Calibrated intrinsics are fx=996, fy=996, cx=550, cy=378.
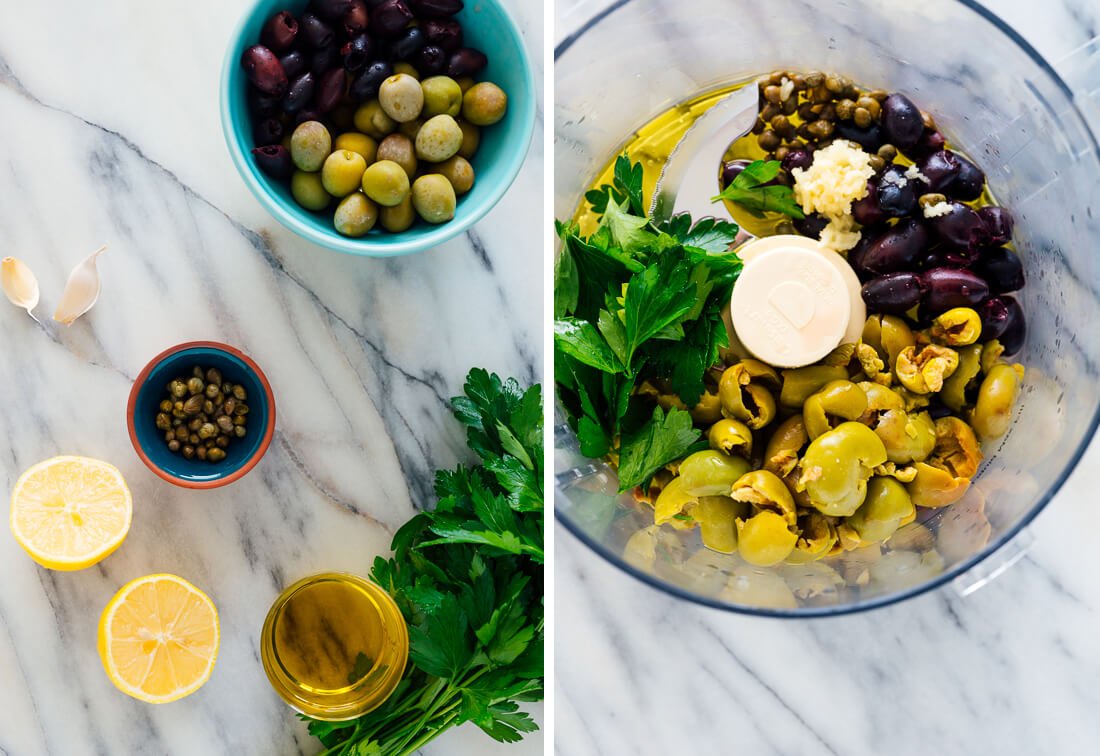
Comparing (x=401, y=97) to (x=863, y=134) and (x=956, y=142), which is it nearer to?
(x=863, y=134)

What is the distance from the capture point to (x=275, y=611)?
1.21 meters

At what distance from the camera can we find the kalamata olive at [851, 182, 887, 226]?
111 cm

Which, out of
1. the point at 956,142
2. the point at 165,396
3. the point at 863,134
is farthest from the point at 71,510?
the point at 956,142

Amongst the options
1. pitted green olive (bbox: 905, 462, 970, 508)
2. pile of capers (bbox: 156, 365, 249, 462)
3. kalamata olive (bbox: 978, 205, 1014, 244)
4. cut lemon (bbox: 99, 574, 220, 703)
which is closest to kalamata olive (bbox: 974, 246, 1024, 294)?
kalamata olive (bbox: 978, 205, 1014, 244)

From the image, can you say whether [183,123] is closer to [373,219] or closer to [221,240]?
[221,240]

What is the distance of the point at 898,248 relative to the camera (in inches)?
43.1

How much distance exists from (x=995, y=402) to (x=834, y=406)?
198mm

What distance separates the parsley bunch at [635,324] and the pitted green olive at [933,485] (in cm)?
25

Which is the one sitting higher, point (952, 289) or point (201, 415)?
point (952, 289)

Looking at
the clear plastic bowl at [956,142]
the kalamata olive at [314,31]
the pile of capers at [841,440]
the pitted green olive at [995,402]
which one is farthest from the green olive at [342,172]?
the pitted green olive at [995,402]

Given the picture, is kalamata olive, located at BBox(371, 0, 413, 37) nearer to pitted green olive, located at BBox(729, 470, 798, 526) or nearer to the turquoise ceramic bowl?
the turquoise ceramic bowl

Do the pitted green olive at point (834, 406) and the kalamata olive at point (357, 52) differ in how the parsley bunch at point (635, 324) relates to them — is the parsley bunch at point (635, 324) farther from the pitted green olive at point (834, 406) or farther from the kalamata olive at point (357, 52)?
the kalamata olive at point (357, 52)

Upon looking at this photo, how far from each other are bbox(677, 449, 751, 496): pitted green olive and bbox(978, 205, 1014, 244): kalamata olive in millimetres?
400

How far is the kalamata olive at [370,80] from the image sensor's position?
1.11 meters
